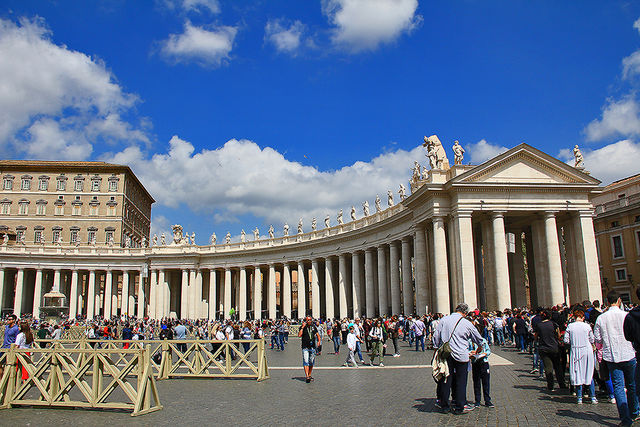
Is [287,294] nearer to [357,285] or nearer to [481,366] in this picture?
[357,285]

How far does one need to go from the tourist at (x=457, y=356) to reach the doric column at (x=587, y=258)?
31.2 m

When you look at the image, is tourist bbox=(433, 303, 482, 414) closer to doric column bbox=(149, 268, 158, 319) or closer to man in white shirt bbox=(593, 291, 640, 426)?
man in white shirt bbox=(593, 291, 640, 426)

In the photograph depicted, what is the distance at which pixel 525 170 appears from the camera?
3872cm

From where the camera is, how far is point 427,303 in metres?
42.6

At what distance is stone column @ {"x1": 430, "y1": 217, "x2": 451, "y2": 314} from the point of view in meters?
38.4

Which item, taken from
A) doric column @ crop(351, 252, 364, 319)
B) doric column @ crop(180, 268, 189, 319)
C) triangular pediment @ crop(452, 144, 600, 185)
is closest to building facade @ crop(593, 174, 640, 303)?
triangular pediment @ crop(452, 144, 600, 185)

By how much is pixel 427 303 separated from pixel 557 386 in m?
27.8

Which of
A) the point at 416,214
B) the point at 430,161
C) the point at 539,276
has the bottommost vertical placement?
the point at 539,276

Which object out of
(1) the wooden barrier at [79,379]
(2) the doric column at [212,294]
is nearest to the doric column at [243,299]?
(2) the doric column at [212,294]

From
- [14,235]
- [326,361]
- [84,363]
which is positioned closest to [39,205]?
[14,235]

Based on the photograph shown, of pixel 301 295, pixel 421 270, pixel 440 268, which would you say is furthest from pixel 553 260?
pixel 301 295

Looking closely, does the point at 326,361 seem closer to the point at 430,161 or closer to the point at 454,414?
the point at 454,414

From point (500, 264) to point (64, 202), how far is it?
74.0 meters

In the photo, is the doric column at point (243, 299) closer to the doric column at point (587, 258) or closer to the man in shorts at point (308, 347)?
the doric column at point (587, 258)
